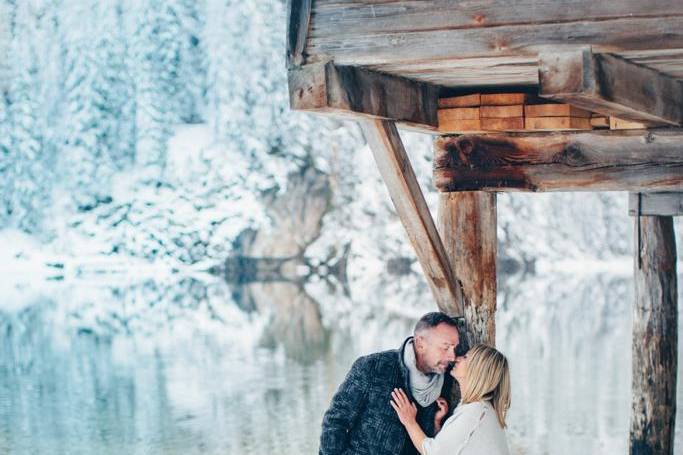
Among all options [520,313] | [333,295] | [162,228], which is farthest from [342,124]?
[520,313]

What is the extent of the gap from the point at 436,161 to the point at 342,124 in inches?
1800

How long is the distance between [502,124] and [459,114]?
0.82 ft

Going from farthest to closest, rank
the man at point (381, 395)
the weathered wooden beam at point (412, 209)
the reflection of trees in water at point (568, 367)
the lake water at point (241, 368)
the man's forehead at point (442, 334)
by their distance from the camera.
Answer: the lake water at point (241, 368) → the reflection of trees in water at point (568, 367) → the weathered wooden beam at point (412, 209) → the man at point (381, 395) → the man's forehead at point (442, 334)

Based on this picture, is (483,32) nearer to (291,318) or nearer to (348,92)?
(348,92)

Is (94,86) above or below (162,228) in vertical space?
above

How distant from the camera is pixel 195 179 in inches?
2111

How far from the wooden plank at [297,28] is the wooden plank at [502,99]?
5.48ft

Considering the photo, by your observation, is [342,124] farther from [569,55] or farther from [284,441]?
[569,55]

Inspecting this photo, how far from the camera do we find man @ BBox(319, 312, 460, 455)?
230 inches

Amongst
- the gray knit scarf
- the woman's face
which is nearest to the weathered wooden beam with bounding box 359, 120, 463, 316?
the gray knit scarf

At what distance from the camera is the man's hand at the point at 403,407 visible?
5.85 meters

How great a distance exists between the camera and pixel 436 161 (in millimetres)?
7293

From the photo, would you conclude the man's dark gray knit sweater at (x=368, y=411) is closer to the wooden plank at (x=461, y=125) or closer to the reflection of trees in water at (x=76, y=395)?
the wooden plank at (x=461, y=125)

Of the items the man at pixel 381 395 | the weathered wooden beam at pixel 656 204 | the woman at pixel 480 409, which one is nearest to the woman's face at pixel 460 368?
the woman at pixel 480 409
